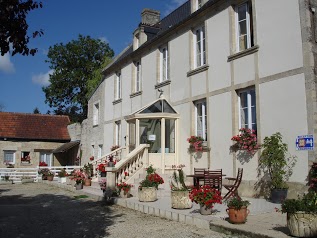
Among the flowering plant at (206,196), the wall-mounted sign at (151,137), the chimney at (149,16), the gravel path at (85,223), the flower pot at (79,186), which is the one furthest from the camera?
the chimney at (149,16)

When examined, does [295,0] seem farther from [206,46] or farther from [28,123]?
[28,123]

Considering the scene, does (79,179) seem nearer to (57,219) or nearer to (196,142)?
(196,142)

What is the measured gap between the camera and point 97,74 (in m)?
34.5

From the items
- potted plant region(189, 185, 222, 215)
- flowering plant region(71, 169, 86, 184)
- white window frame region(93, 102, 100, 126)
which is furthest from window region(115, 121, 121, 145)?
potted plant region(189, 185, 222, 215)

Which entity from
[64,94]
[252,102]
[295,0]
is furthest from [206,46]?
[64,94]

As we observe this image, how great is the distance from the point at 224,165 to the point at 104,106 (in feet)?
38.2

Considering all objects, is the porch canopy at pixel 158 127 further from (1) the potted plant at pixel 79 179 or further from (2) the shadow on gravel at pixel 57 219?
(2) the shadow on gravel at pixel 57 219

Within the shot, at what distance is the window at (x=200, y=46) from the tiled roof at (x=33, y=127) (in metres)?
18.4

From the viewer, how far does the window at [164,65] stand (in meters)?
15.6

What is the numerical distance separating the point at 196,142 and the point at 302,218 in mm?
7206

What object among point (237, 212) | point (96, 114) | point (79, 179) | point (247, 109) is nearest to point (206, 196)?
point (237, 212)

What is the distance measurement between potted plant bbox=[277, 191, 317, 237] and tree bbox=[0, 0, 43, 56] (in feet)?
15.1

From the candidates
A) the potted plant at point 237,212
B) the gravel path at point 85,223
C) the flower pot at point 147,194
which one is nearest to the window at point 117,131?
the gravel path at point 85,223

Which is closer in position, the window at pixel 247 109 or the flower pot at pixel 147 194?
the flower pot at pixel 147 194
